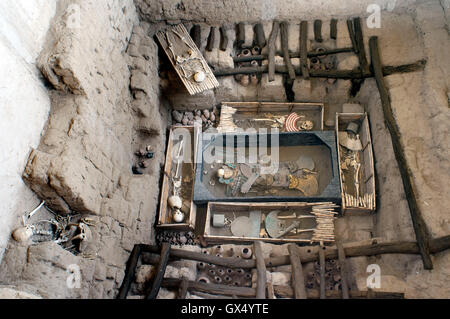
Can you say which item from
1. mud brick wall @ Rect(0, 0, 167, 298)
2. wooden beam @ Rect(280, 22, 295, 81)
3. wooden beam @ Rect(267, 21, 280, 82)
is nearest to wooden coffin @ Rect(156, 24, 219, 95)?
mud brick wall @ Rect(0, 0, 167, 298)

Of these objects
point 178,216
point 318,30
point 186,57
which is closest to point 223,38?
point 186,57

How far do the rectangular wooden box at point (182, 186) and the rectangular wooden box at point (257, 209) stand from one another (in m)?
0.33

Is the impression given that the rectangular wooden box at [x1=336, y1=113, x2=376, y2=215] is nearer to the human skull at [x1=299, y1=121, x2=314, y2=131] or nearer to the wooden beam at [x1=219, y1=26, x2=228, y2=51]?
the human skull at [x1=299, y1=121, x2=314, y2=131]

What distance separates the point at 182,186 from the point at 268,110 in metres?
2.22

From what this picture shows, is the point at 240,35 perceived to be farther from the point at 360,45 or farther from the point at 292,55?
the point at 360,45

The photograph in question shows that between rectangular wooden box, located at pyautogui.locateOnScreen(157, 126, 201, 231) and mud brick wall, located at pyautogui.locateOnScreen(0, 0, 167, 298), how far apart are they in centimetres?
19

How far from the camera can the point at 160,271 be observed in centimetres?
573

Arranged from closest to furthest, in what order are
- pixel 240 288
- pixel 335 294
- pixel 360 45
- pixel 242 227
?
pixel 335 294 < pixel 240 288 < pixel 242 227 < pixel 360 45

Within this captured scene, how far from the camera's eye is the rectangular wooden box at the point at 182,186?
6.70m

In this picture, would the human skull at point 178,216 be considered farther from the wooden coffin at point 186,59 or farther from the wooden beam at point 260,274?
the wooden coffin at point 186,59

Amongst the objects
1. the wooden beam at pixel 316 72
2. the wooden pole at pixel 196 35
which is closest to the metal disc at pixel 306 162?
the wooden beam at pixel 316 72

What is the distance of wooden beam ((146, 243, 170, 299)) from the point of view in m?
5.52
